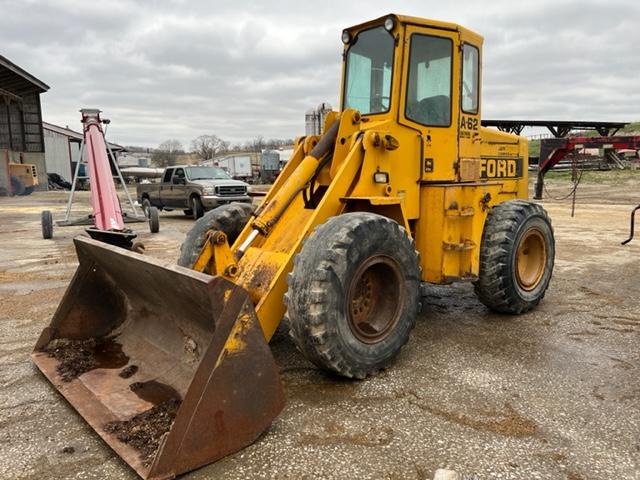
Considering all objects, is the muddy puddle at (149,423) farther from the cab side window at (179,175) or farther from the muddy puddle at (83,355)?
the cab side window at (179,175)

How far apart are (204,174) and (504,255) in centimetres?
1438

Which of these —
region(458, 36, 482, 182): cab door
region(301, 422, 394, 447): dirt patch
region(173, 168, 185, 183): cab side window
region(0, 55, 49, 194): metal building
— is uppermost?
region(0, 55, 49, 194): metal building

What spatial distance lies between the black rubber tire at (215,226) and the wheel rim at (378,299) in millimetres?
1789

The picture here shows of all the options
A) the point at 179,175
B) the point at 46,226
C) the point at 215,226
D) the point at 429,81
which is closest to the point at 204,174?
the point at 179,175

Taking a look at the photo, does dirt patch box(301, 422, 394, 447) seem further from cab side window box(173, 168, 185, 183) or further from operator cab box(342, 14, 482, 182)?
cab side window box(173, 168, 185, 183)

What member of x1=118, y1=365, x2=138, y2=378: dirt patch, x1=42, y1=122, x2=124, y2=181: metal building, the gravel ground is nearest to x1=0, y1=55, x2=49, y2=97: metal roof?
x1=42, y1=122, x2=124, y2=181: metal building

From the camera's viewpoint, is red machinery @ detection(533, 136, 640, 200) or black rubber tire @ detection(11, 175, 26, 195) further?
black rubber tire @ detection(11, 175, 26, 195)

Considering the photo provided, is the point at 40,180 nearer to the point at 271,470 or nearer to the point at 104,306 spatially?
the point at 104,306

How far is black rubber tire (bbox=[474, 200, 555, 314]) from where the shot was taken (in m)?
5.14

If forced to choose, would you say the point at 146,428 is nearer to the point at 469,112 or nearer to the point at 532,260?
the point at 469,112

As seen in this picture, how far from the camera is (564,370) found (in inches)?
165

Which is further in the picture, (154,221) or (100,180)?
(154,221)

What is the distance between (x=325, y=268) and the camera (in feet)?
11.7

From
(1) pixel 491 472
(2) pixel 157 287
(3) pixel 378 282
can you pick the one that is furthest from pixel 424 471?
(2) pixel 157 287
